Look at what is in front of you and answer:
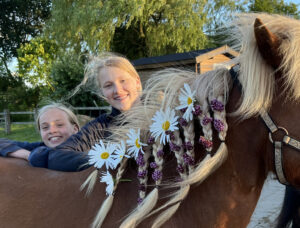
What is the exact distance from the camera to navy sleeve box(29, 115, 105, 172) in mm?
1459

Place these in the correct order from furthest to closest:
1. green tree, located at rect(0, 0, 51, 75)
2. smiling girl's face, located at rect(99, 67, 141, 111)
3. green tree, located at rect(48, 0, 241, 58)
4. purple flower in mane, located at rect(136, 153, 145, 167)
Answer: green tree, located at rect(0, 0, 51, 75)
green tree, located at rect(48, 0, 241, 58)
smiling girl's face, located at rect(99, 67, 141, 111)
purple flower in mane, located at rect(136, 153, 145, 167)

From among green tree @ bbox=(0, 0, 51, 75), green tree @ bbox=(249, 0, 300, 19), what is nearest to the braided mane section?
green tree @ bbox=(249, 0, 300, 19)

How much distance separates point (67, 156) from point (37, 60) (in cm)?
1520

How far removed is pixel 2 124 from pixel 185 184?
16.2m

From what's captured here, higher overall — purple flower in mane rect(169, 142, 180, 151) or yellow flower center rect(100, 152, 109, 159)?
purple flower in mane rect(169, 142, 180, 151)

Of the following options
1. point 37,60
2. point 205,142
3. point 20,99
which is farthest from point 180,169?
point 20,99

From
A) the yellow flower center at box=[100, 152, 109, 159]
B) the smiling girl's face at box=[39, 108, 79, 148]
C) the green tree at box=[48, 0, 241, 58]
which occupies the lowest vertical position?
the smiling girl's face at box=[39, 108, 79, 148]

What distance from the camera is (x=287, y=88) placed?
3.04ft

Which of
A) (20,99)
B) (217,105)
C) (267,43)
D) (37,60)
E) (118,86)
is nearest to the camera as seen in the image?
(267,43)

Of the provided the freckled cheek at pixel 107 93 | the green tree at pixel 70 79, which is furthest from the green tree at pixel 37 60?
the freckled cheek at pixel 107 93

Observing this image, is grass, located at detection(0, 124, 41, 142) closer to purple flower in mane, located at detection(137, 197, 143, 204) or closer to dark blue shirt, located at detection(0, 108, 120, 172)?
dark blue shirt, located at detection(0, 108, 120, 172)

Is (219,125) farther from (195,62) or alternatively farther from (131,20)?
(131,20)

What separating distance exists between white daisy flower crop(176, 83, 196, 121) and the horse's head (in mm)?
298

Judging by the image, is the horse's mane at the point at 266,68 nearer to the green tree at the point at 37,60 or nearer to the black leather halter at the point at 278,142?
the black leather halter at the point at 278,142
